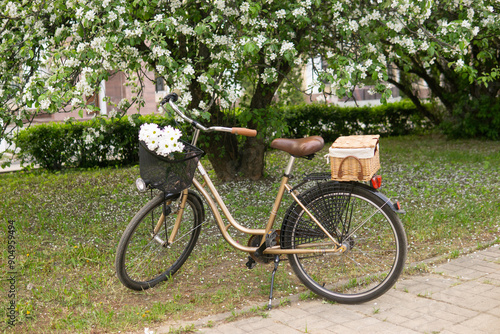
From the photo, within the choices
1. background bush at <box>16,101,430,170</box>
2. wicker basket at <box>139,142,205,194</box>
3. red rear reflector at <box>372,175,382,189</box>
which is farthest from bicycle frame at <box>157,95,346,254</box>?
background bush at <box>16,101,430,170</box>

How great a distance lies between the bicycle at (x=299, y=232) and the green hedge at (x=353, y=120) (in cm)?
942

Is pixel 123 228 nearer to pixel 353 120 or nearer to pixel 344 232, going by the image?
pixel 344 232

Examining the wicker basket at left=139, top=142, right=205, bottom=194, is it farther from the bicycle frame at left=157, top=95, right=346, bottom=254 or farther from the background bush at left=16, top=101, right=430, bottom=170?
the background bush at left=16, top=101, right=430, bottom=170

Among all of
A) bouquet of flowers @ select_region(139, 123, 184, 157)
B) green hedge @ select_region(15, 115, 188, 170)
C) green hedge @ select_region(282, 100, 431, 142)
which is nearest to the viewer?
bouquet of flowers @ select_region(139, 123, 184, 157)

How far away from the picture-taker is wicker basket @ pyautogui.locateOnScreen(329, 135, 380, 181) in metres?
3.59

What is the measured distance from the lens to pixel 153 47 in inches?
188

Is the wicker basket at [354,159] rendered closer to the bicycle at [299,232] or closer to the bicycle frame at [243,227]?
the bicycle at [299,232]

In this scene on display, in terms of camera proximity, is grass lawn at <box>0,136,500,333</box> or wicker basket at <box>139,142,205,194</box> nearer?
wicker basket at <box>139,142,205,194</box>

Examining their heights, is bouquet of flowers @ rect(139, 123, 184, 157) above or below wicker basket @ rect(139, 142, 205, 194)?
above

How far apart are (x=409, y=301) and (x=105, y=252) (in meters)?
2.97

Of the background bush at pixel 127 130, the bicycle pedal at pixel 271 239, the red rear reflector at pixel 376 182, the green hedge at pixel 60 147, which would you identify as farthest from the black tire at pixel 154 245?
the green hedge at pixel 60 147

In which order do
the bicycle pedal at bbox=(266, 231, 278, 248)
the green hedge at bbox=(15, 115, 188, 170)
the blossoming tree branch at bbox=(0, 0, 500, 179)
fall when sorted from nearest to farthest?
the bicycle pedal at bbox=(266, 231, 278, 248) < the blossoming tree branch at bbox=(0, 0, 500, 179) < the green hedge at bbox=(15, 115, 188, 170)

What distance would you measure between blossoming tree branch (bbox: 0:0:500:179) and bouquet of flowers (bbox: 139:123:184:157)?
1284 mm

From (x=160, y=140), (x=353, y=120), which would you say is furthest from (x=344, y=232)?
(x=353, y=120)
